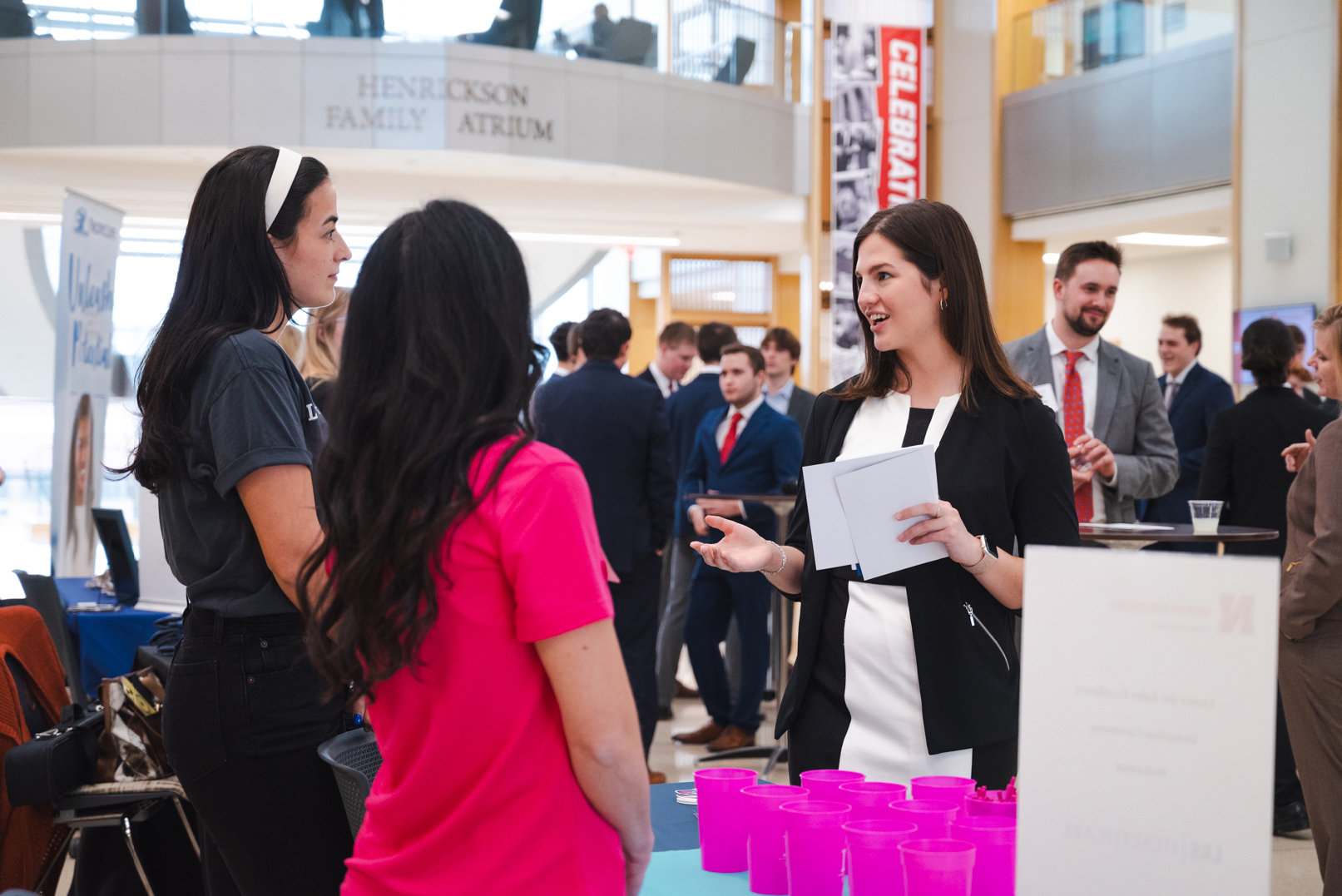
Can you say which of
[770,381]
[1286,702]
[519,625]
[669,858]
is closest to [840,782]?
[669,858]

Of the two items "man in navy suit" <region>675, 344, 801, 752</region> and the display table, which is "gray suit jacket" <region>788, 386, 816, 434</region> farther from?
the display table

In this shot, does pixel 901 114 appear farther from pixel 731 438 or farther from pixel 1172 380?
pixel 731 438

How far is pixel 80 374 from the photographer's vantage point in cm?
566

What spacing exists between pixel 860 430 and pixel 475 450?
1.02m

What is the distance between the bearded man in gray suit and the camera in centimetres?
342

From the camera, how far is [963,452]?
71.7 inches

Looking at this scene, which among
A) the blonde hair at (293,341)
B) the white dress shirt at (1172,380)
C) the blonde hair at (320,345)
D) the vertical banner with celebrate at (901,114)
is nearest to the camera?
the blonde hair at (320,345)

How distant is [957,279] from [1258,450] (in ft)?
10.2

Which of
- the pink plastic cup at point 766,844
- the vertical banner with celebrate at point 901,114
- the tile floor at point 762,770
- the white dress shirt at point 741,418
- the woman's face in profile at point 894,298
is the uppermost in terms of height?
the vertical banner with celebrate at point 901,114

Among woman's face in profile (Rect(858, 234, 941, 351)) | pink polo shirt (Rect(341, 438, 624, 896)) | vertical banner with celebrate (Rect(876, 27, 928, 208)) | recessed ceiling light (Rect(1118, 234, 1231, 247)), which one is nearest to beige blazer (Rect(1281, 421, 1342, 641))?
woman's face in profile (Rect(858, 234, 941, 351))

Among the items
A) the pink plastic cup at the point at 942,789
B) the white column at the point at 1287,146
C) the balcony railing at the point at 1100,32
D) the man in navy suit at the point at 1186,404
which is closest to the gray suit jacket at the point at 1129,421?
the man in navy suit at the point at 1186,404

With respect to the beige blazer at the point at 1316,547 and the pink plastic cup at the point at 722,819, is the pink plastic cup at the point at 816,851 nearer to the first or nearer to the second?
the pink plastic cup at the point at 722,819

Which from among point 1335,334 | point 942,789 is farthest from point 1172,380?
point 942,789

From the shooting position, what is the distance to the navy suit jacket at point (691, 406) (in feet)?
20.4
